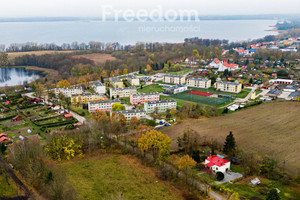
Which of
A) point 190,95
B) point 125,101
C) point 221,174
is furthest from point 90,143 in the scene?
point 190,95

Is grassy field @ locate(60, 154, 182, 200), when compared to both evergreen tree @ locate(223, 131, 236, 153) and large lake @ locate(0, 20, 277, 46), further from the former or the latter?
large lake @ locate(0, 20, 277, 46)

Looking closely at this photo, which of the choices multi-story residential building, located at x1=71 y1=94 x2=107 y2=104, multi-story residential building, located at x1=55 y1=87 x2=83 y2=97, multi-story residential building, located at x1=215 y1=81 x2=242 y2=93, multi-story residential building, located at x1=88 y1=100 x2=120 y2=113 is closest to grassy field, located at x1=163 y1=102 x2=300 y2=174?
multi-story residential building, located at x1=215 y1=81 x2=242 y2=93

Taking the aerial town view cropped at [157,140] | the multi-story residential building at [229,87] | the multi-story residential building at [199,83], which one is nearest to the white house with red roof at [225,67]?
the aerial town view cropped at [157,140]

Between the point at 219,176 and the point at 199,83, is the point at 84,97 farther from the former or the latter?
the point at 219,176

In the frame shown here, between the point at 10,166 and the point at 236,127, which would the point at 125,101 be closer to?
the point at 236,127

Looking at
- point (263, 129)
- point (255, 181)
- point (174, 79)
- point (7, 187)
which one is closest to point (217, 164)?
point (255, 181)

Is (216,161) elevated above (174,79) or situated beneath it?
situated beneath
